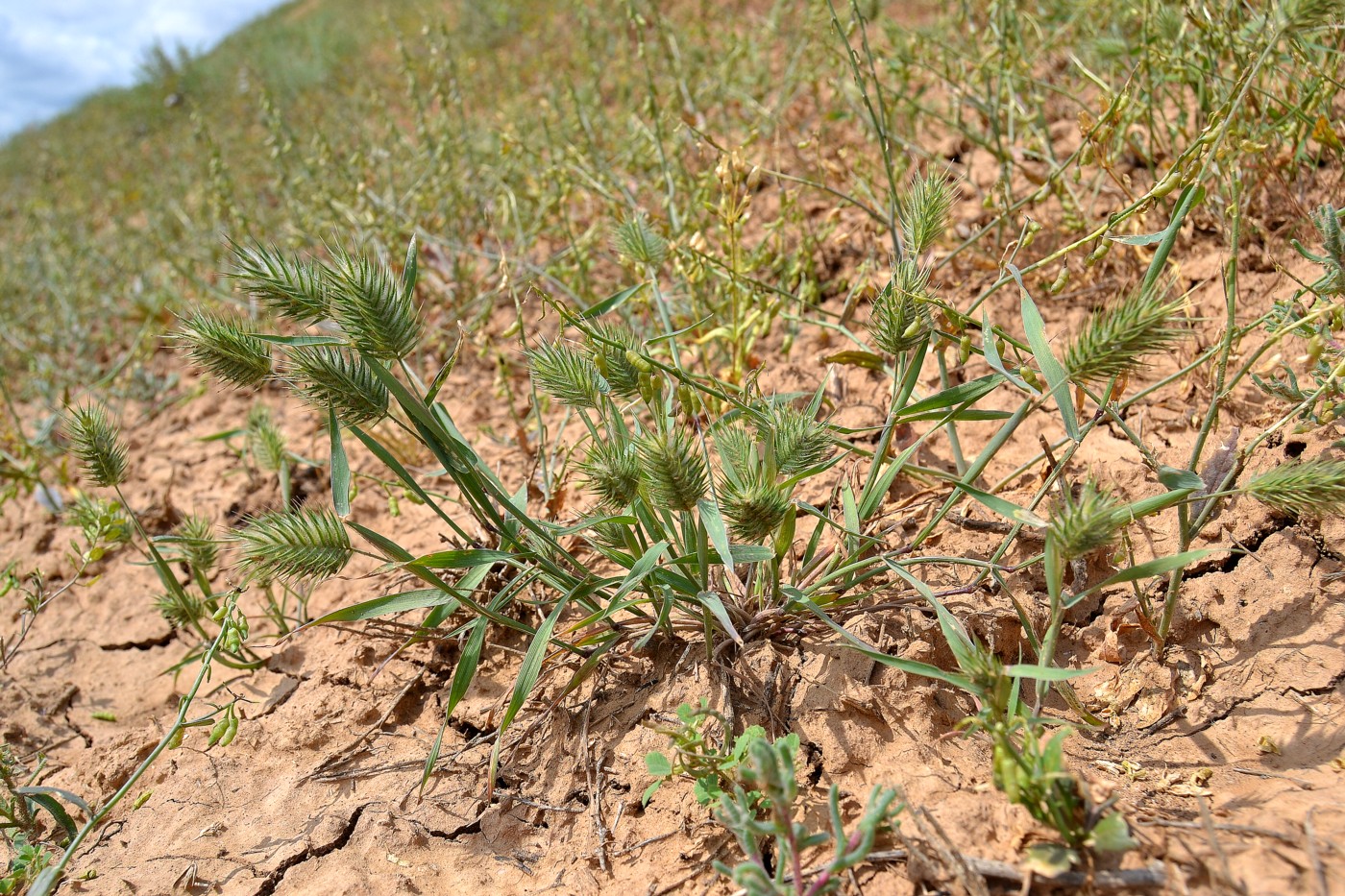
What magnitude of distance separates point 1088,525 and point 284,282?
3.71 feet

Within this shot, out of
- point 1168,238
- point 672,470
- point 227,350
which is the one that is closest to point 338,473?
point 227,350

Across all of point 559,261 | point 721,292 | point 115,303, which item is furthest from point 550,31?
point 721,292

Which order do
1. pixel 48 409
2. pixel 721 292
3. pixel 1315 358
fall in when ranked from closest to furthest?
pixel 1315 358 < pixel 721 292 < pixel 48 409

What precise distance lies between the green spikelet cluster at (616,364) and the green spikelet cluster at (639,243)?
0.32 meters

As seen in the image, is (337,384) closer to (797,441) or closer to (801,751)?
(797,441)

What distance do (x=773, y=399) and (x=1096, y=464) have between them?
78cm

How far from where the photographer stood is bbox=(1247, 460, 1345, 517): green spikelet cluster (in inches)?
43.7

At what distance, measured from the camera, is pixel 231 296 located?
138 inches

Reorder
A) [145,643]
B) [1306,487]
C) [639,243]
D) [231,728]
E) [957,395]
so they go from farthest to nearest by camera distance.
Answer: [145,643], [639,243], [231,728], [957,395], [1306,487]

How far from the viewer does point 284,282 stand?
1.23m

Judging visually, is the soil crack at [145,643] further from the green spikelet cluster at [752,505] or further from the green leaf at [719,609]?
the green spikelet cluster at [752,505]

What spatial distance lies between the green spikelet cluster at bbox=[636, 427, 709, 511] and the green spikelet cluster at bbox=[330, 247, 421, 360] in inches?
15.6

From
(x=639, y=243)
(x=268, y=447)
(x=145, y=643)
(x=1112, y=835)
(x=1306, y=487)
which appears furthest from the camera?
(x=145, y=643)

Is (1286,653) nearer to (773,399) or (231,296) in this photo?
(773,399)
